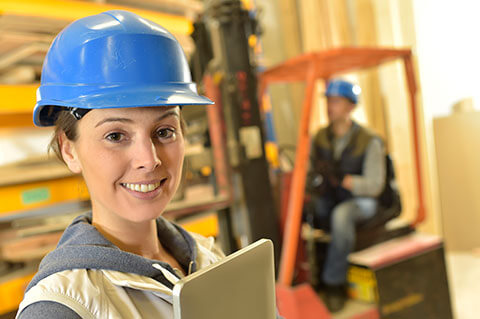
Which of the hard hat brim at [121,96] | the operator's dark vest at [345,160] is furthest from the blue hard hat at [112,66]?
the operator's dark vest at [345,160]

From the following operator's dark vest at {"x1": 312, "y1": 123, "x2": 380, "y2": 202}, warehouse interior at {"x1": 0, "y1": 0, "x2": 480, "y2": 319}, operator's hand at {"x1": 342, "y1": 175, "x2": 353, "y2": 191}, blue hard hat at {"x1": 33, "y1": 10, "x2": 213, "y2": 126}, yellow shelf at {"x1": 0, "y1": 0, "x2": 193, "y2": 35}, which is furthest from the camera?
operator's dark vest at {"x1": 312, "y1": 123, "x2": 380, "y2": 202}

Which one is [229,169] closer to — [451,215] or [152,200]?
[152,200]

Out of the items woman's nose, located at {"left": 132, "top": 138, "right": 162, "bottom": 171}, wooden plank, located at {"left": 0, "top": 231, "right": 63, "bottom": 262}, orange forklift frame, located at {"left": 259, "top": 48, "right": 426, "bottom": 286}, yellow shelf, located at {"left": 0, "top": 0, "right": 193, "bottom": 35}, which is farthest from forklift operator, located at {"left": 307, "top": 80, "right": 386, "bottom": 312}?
woman's nose, located at {"left": 132, "top": 138, "right": 162, "bottom": 171}

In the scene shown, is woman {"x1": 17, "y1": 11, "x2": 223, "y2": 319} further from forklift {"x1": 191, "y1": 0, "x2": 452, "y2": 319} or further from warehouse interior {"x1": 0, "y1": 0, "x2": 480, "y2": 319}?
forklift {"x1": 191, "y1": 0, "x2": 452, "y2": 319}

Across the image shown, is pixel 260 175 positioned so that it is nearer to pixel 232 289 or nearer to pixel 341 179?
pixel 341 179

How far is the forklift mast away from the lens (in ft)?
11.0

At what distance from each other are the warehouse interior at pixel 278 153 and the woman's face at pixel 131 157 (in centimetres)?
78

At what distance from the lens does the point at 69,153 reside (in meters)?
1.13

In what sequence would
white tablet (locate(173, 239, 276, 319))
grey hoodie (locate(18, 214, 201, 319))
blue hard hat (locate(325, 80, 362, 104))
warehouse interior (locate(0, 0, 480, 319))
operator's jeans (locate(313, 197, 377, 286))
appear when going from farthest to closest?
blue hard hat (locate(325, 80, 362, 104)) → operator's jeans (locate(313, 197, 377, 286)) → warehouse interior (locate(0, 0, 480, 319)) → grey hoodie (locate(18, 214, 201, 319)) → white tablet (locate(173, 239, 276, 319))

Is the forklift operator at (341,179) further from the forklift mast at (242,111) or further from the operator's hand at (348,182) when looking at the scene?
the forklift mast at (242,111)

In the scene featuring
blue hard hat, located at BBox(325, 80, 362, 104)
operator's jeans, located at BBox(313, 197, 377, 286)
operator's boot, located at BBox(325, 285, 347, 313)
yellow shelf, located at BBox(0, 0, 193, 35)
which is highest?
yellow shelf, located at BBox(0, 0, 193, 35)

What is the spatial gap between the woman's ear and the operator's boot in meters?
→ 2.83

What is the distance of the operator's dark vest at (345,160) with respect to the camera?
13.1 feet

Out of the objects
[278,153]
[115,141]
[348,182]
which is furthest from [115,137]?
[278,153]
